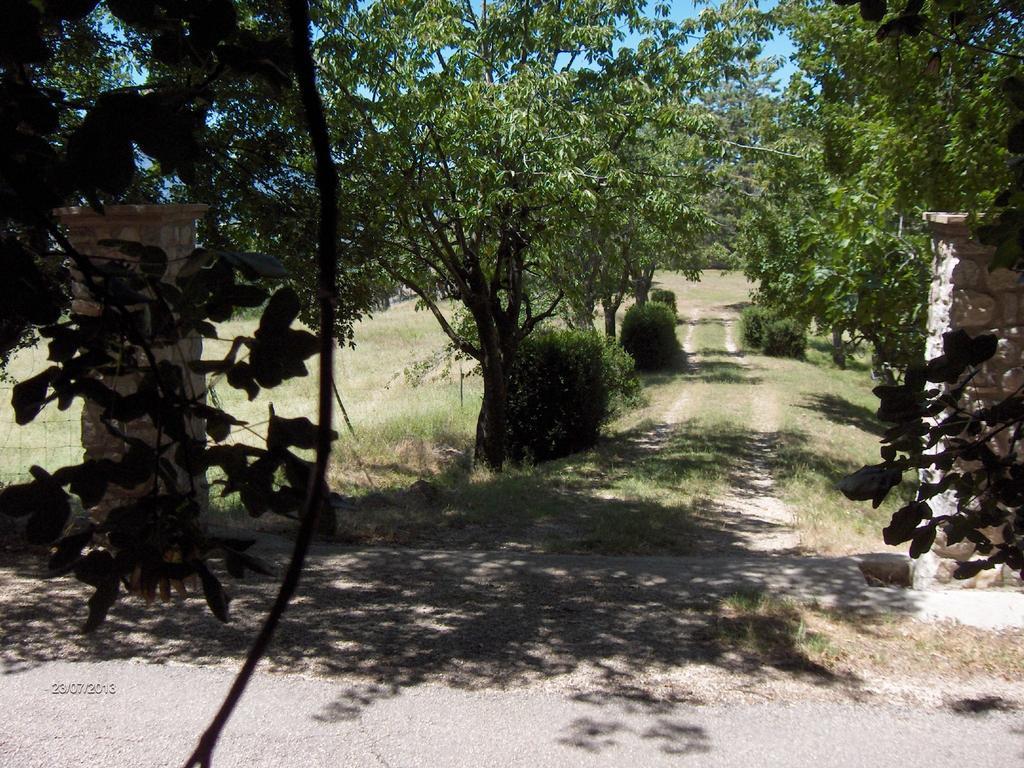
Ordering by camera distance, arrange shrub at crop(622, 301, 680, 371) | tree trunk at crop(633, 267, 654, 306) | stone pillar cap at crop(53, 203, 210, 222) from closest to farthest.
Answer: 1. stone pillar cap at crop(53, 203, 210, 222)
2. shrub at crop(622, 301, 680, 371)
3. tree trunk at crop(633, 267, 654, 306)

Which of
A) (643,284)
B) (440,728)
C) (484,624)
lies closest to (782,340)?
(643,284)

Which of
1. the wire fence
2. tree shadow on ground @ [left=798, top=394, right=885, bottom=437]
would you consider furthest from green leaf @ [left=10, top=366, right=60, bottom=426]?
tree shadow on ground @ [left=798, top=394, right=885, bottom=437]

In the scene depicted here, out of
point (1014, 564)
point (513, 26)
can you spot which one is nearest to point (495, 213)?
point (513, 26)

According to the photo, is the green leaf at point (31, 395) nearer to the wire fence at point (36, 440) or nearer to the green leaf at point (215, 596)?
the green leaf at point (215, 596)

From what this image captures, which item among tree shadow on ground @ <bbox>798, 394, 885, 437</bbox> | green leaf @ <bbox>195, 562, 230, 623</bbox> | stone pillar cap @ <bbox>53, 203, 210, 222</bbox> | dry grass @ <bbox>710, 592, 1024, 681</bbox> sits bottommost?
tree shadow on ground @ <bbox>798, 394, 885, 437</bbox>

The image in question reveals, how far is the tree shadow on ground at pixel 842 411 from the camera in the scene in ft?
57.5

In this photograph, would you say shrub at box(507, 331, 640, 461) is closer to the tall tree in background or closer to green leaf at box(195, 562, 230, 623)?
the tall tree in background

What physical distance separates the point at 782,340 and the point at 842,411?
10.7m

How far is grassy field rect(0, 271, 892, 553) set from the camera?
8.66 metres

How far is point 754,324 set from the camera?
100 feet

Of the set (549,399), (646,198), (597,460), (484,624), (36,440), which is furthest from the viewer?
(549,399)

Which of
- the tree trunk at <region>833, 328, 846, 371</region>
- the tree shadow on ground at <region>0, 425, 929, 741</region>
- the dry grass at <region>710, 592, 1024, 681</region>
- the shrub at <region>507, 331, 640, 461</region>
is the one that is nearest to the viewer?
the tree shadow on ground at <region>0, 425, 929, 741</region>

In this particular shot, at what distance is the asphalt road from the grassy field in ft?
5.00

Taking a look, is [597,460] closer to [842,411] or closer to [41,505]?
[842,411]
